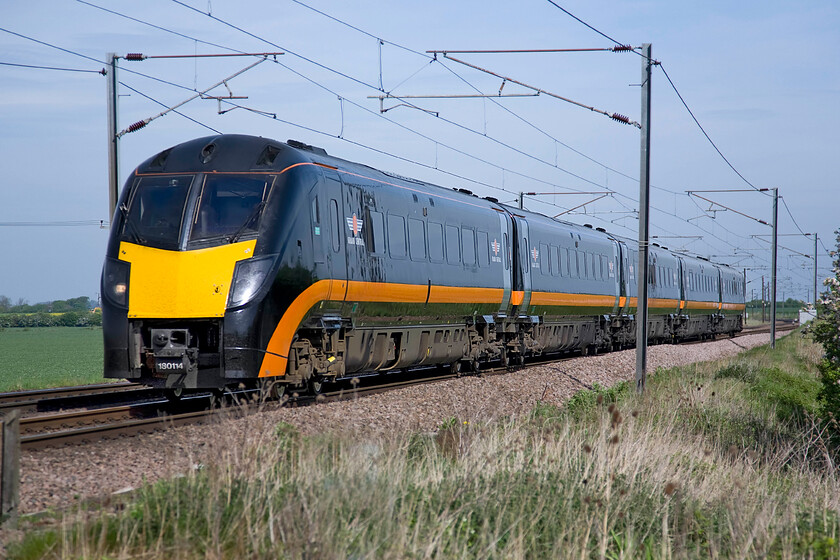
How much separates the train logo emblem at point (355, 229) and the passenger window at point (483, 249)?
5630 millimetres

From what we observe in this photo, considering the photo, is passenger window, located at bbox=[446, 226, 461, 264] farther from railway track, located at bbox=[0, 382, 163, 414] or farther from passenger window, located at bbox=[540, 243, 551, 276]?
railway track, located at bbox=[0, 382, 163, 414]

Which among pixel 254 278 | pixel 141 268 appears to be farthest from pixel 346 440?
pixel 141 268

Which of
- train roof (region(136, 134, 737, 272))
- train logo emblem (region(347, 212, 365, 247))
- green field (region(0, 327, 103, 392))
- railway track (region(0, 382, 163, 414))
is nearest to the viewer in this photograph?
train roof (region(136, 134, 737, 272))

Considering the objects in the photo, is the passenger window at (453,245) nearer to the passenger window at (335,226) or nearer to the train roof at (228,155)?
the passenger window at (335,226)

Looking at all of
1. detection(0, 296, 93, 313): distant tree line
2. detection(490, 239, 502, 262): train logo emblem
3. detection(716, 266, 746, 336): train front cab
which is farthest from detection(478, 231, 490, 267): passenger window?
detection(0, 296, 93, 313): distant tree line

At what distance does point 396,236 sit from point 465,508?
10.3 metres

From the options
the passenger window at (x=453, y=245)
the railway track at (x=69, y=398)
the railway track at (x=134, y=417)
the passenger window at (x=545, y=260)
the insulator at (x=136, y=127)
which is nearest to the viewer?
the railway track at (x=134, y=417)

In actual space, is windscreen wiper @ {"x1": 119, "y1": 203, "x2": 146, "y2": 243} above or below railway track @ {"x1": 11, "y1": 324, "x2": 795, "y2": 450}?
above

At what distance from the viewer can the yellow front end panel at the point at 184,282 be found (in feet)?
39.6

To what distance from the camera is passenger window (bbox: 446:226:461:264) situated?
18.7 meters

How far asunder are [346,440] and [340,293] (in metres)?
5.81

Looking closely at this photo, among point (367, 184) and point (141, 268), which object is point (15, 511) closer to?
A: point (141, 268)

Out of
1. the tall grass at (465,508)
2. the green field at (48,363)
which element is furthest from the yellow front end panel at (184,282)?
the green field at (48,363)

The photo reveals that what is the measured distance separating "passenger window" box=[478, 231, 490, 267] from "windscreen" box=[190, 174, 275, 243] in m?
8.32
